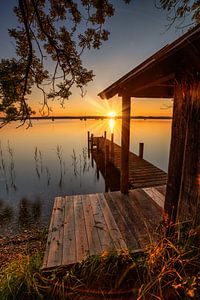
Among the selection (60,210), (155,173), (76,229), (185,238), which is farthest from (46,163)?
(185,238)

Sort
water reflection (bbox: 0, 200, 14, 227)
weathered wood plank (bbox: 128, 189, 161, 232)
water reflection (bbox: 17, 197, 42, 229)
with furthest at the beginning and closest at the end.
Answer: water reflection (bbox: 0, 200, 14, 227)
water reflection (bbox: 17, 197, 42, 229)
weathered wood plank (bbox: 128, 189, 161, 232)

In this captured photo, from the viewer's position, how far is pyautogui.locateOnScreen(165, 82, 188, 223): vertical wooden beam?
255 cm

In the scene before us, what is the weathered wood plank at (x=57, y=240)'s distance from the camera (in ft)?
9.47

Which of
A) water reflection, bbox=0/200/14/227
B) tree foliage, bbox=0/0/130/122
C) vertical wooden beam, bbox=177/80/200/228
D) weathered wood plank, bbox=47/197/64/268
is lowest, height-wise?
water reflection, bbox=0/200/14/227

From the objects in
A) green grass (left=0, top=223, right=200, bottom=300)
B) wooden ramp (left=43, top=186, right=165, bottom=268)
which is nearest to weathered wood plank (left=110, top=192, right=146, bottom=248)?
wooden ramp (left=43, top=186, right=165, bottom=268)

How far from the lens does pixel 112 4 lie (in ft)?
13.5

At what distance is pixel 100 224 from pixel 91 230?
0.95 feet

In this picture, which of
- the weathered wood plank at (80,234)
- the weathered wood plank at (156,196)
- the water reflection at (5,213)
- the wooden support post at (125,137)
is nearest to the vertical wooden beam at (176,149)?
the weathered wood plank at (80,234)

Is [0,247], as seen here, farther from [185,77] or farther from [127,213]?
[185,77]

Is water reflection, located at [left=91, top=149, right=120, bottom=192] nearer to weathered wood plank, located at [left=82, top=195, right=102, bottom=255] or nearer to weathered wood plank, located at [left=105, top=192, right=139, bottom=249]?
weathered wood plank, located at [left=105, top=192, right=139, bottom=249]

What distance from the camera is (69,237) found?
11.5 feet

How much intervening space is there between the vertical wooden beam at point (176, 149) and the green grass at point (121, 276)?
424 mm

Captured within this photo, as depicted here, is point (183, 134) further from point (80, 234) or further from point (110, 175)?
point (110, 175)

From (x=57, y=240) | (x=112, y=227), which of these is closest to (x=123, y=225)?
(x=112, y=227)
